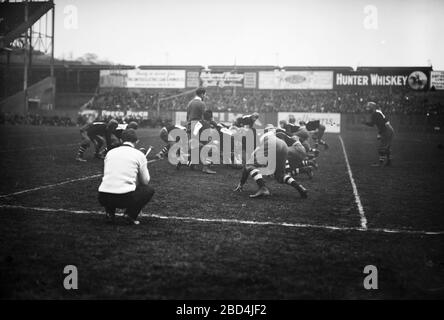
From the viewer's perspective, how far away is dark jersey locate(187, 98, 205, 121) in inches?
554

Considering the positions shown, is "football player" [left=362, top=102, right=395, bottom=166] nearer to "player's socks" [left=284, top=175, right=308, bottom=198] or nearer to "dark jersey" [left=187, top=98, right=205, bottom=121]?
"dark jersey" [left=187, top=98, right=205, bottom=121]

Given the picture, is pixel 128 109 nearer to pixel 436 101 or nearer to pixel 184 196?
pixel 436 101

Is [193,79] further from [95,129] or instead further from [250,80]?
[95,129]

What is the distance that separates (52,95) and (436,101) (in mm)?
42289

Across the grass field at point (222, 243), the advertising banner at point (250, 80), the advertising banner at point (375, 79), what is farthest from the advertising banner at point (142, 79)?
the grass field at point (222, 243)

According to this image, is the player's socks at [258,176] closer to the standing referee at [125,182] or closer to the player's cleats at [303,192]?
the player's cleats at [303,192]

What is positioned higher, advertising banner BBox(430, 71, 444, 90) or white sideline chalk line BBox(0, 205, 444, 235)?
advertising banner BBox(430, 71, 444, 90)

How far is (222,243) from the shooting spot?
5957mm

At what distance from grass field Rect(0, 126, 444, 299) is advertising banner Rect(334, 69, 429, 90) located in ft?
143

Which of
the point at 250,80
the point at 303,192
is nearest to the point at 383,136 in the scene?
the point at 303,192

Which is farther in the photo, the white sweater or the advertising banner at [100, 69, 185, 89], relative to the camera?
the advertising banner at [100, 69, 185, 89]

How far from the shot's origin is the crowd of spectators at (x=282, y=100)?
50.6 m

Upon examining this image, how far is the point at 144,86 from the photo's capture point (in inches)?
2267

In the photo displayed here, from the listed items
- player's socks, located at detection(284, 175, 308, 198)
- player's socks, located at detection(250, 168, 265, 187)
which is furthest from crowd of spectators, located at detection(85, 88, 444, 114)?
player's socks, located at detection(284, 175, 308, 198)
